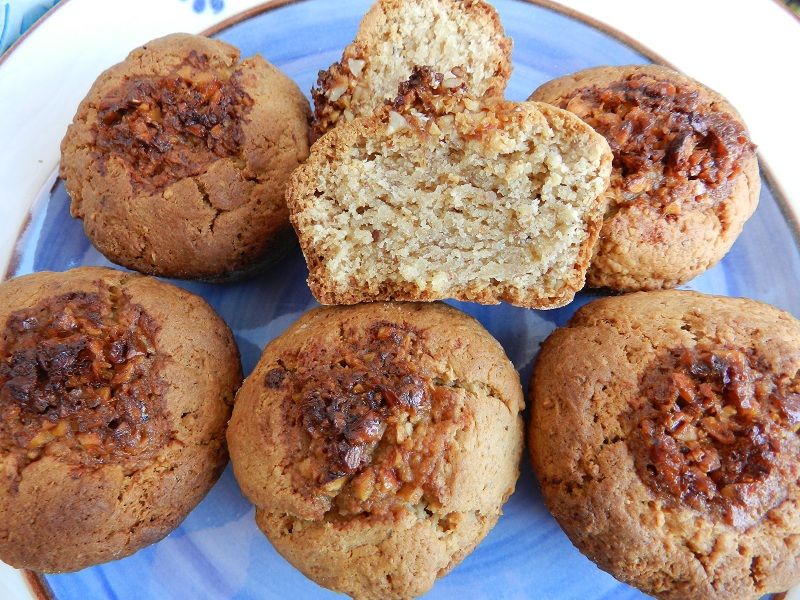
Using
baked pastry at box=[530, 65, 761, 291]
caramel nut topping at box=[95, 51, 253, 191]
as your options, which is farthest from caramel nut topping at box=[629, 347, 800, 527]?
caramel nut topping at box=[95, 51, 253, 191]

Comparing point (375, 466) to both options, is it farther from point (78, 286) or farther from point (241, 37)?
point (241, 37)

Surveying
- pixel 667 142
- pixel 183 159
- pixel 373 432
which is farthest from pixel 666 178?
pixel 183 159

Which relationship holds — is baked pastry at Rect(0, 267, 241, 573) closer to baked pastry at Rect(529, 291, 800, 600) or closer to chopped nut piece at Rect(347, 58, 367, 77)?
chopped nut piece at Rect(347, 58, 367, 77)

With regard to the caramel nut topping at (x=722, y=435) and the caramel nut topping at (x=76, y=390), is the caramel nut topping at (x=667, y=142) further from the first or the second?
the caramel nut topping at (x=76, y=390)

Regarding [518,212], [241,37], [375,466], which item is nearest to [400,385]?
[375,466]

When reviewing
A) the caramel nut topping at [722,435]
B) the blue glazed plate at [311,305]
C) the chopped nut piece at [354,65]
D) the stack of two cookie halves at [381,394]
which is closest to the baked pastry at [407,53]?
the chopped nut piece at [354,65]

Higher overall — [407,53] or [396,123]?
[407,53]

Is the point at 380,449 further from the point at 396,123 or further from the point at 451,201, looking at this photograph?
the point at 396,123
